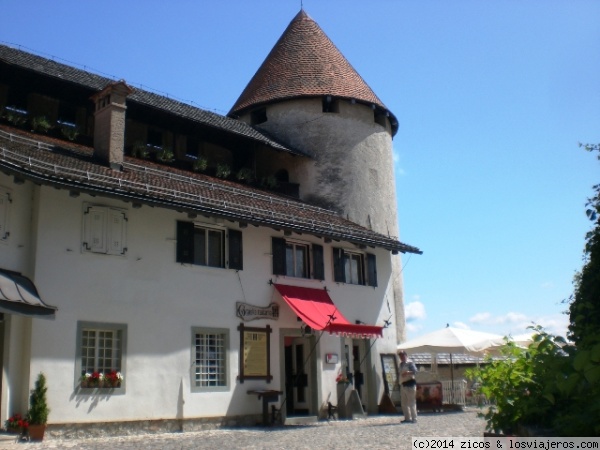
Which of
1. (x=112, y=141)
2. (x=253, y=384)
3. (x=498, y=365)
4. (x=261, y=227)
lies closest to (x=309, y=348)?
(x=253, y=384)

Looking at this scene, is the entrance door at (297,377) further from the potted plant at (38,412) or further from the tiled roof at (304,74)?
the tiled roof at (304,74)

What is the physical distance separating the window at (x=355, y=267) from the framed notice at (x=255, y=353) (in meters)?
3.62

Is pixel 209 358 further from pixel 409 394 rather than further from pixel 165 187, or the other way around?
pixel 409 394

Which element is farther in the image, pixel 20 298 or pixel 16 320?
pixel 16 320

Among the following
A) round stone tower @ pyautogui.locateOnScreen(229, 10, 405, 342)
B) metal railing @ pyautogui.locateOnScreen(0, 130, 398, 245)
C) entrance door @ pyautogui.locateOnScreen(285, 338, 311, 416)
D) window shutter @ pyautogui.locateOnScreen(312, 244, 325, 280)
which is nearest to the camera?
metal railing @ pyautogui.locateOnScreen(0, 130, 398, 245)

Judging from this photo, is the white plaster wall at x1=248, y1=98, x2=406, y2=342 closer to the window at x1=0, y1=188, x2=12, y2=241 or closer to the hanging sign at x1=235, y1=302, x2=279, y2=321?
the hanging sign at x1=235, y1=302, x2=279, y2=321

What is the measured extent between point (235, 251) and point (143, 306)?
3.14 m

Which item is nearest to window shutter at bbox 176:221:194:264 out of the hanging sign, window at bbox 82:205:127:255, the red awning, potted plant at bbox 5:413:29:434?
window at bbox 82:205:127:255

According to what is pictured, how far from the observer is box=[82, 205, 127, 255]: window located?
14.8 meters

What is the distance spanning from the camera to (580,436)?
15.6 ft

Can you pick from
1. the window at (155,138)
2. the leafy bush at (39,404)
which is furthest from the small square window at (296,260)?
the leafy bush at (39,404)

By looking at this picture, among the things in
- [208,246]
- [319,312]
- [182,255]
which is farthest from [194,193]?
[319,312]

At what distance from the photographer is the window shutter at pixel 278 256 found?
61.5 ft

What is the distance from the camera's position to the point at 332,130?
2617cm
